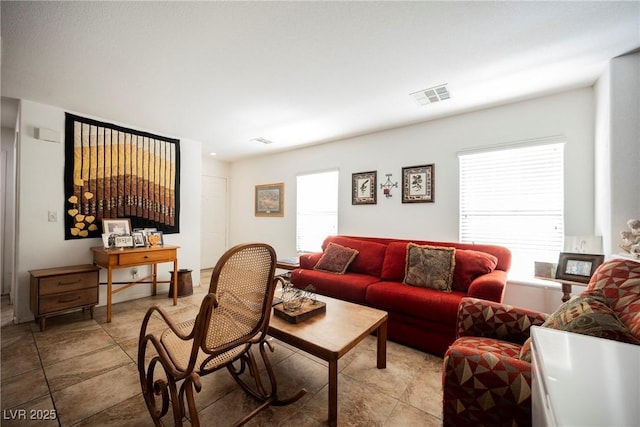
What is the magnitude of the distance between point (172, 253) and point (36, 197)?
151cm

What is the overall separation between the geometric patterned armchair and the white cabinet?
32 centimetres

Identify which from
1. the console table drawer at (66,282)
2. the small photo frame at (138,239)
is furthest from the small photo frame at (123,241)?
the console table drawer at (66,282)

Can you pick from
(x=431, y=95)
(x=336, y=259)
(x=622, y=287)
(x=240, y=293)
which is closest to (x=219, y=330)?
(x=240, y=293)

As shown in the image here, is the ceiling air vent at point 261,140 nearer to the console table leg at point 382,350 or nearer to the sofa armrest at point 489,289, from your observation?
the console table leg at point 382,350

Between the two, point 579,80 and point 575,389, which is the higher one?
point 579,80

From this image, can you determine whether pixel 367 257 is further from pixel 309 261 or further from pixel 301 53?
pixel 301 53

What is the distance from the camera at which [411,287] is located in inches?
101

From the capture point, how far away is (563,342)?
30.3 inches

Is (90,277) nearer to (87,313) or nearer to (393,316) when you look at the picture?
(87,313)

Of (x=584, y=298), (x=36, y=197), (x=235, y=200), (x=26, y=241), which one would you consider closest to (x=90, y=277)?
(x=26, y=241)

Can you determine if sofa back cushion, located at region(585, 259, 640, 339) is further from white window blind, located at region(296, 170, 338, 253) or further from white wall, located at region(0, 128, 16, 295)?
white wall, located at region(0, 128, 16, 295)

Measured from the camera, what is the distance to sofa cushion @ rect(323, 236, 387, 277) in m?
3.21

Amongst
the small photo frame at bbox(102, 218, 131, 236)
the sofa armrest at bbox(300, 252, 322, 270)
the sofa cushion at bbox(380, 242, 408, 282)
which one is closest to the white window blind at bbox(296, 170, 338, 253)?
the sofa armrest at bbox(300, 252, 322, 270)

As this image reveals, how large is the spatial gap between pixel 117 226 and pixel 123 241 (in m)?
0.32
